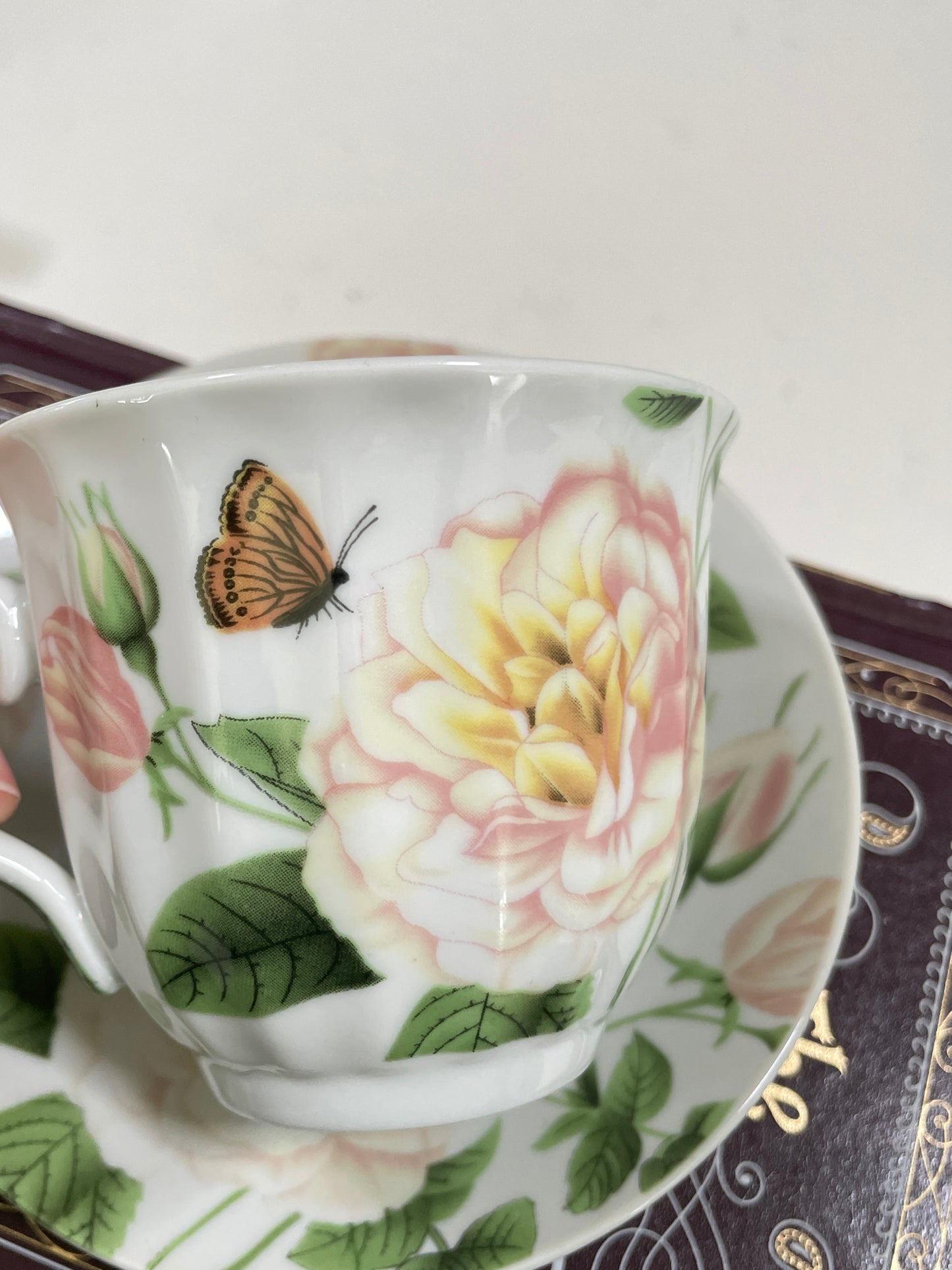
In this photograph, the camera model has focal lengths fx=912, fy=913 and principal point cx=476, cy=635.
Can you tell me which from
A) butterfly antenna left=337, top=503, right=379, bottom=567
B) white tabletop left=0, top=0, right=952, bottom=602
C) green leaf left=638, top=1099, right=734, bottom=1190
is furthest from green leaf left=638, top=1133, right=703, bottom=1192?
white tabletop left=0, top=0, right=952, bottom=602

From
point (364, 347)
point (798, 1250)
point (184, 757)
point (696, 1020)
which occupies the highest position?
point (364, 347)

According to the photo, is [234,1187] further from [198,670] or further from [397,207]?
[397,207]

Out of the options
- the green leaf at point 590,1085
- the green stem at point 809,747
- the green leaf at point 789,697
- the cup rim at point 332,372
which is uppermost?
the cup rim at point 332,372

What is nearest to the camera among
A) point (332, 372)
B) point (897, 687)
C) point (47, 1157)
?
point (332, 372)

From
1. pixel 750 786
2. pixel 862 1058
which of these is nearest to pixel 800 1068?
pixel 862 1058

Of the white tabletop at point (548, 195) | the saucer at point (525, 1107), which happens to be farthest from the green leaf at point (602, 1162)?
the white tabletop at point (548, 195)

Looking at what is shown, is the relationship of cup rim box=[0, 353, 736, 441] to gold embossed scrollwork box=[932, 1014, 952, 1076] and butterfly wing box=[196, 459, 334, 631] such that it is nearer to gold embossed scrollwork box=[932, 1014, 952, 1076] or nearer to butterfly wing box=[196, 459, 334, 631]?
butterfly wing box=[196, 459, 334, 631]

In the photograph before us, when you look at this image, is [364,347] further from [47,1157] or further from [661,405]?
[47,1157]

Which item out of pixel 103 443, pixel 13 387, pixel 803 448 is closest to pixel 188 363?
pixel 13 387

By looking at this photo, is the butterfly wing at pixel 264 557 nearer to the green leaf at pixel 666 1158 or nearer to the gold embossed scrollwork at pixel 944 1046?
the green leaf at pixel 666 1158
